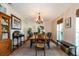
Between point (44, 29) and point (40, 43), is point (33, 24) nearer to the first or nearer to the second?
point (44, 29)

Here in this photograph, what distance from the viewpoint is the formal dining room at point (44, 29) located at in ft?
15.0

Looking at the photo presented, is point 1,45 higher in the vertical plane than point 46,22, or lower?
lower

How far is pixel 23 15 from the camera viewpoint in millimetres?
5723

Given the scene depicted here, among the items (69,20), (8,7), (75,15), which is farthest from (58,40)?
(8,7)

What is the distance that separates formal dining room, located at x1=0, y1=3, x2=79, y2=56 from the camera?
15.0ft

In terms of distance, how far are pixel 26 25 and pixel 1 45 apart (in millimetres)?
2369

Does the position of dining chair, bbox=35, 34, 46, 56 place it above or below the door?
below

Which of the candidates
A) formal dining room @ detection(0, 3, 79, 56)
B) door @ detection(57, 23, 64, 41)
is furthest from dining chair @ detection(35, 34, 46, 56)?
door @ detection(57, 23, 64, 41)

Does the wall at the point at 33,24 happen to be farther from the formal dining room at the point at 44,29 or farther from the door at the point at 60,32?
the door at the point at 60,32

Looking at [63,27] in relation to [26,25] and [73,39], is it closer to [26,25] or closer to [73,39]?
[73,39]

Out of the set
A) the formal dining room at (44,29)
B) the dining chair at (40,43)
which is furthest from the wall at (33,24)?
the dining chair at (40,43)

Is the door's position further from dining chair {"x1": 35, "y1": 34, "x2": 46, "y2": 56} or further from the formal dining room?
dining chair {"x1": 35, "y1": 34, "x2": 46, "y2": 56}

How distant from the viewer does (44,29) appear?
219 inches

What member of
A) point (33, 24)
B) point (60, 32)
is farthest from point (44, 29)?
point (60, 32)
